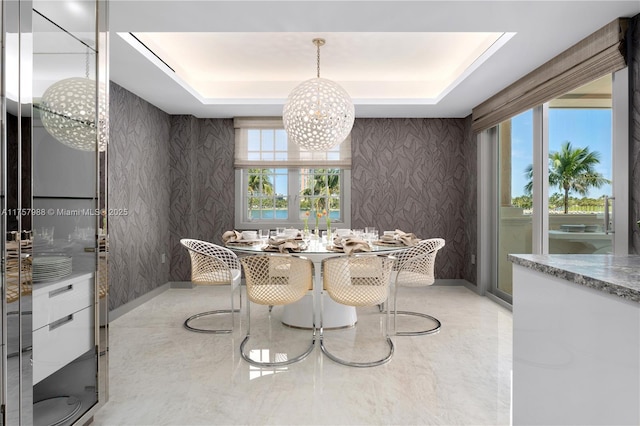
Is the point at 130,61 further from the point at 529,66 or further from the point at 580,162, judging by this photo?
the point at 580,162

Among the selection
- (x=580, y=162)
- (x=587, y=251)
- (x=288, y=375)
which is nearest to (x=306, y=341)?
(x=288, y=375)

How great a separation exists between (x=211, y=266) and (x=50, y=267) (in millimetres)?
1851

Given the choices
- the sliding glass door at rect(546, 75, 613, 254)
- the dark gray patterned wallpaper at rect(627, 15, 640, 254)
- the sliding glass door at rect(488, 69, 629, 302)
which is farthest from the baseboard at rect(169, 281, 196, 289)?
the dark gray patterned wallpaper at rect(627, 15, 640, 254)

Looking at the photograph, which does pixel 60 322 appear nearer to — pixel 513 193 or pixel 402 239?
pixel 402 239

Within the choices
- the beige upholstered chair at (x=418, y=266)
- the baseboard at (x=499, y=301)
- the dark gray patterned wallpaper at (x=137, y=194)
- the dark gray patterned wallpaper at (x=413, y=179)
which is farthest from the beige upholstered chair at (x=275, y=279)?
the dark gray patterned wallpaper at (x=413, y=179)

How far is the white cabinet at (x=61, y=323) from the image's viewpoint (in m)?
1.60

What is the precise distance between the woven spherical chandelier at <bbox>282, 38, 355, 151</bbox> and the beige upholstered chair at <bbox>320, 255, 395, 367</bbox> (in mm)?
1236

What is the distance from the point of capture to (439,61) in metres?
4.15

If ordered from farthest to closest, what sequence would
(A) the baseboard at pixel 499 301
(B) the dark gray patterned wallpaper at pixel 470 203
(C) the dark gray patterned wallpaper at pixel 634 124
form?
(B) the dark gray patterned wallpaper at pixel 470 203, (A) the baseboard at pixel 499 301, (C) the dark gray patterned wallpaper at pixel 634 124

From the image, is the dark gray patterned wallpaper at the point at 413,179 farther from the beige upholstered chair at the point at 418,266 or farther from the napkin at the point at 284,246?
the napkin at the point at 284,246

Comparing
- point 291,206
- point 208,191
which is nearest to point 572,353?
point 291,206

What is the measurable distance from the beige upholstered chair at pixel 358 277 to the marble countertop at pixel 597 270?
1.36 m

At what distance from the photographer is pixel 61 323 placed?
1730 mm

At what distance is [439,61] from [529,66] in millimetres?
1013
